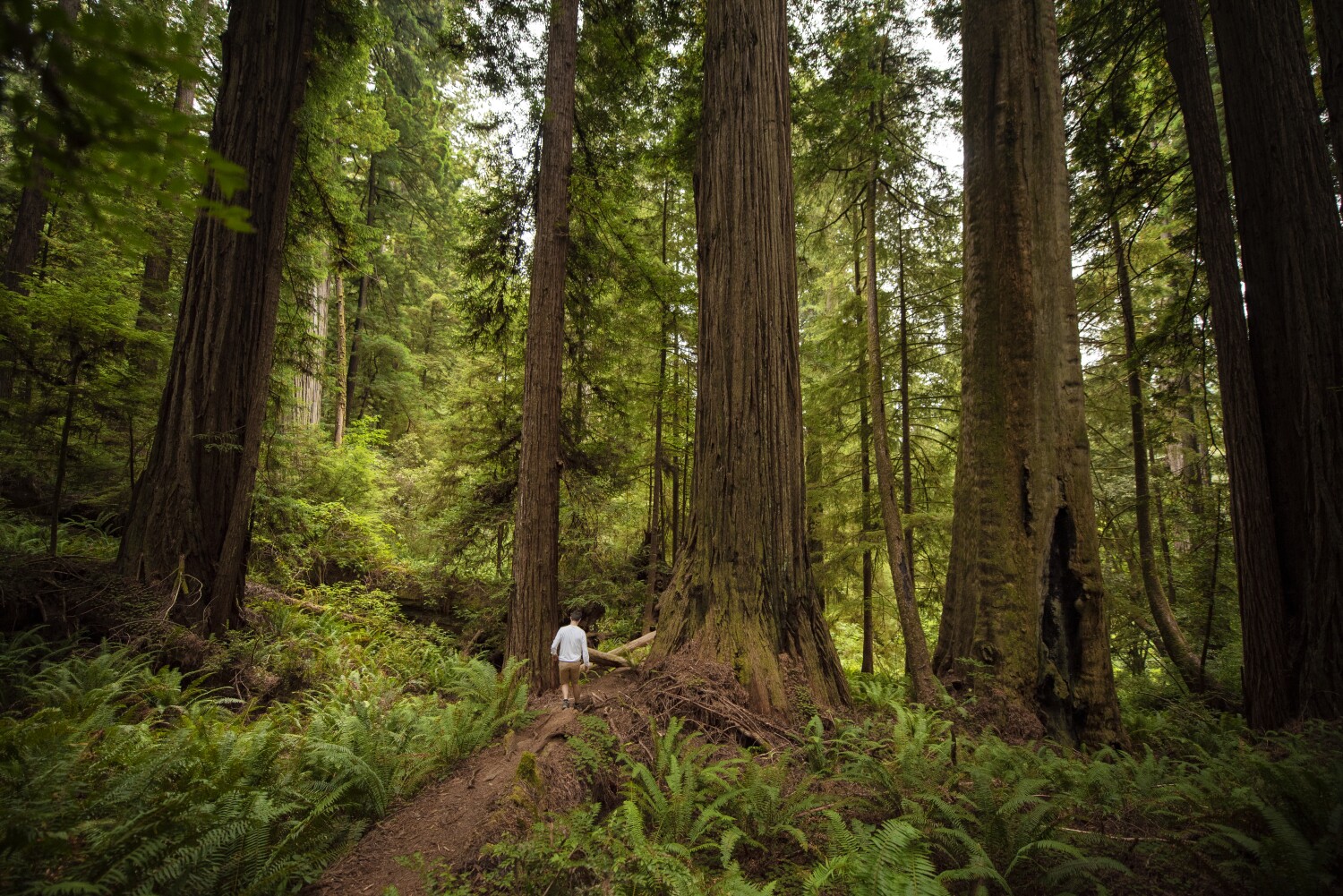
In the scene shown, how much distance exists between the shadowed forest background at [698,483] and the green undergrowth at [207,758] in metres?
0.03

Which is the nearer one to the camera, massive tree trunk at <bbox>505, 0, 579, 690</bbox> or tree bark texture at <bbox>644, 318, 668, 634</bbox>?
massive tree trunk at <bbox>505, 0, 579, 690</bbox>

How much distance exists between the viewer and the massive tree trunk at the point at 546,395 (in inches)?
225

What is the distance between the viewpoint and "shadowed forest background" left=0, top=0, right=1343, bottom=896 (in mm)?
2443

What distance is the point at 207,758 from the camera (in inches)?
129

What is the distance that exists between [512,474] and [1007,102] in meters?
7.98

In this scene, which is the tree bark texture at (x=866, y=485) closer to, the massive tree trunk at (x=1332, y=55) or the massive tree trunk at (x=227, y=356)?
the massive tree trunk at (x=1332, y=55)

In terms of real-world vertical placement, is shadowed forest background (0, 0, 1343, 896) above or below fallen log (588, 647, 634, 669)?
above

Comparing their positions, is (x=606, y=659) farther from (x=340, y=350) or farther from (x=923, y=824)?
(x=340, y=350)

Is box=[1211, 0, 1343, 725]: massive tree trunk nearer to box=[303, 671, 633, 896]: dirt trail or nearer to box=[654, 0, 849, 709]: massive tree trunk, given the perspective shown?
box=[654, 0, 849, 709]: massive tree trunk

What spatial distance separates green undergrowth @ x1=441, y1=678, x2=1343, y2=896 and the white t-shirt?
5.58 feet

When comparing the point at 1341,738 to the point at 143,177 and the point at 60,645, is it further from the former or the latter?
the point at 60,645

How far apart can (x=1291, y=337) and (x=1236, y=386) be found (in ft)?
1.55

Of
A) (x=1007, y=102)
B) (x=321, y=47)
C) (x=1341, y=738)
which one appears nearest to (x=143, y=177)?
(x=1341, y=738)

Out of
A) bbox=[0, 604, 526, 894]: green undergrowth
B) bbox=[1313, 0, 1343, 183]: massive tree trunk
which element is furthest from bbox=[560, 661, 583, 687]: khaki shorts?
bbox=[1313, 0, 1343, 183]: massive tree trunk
